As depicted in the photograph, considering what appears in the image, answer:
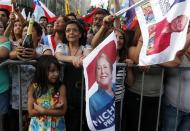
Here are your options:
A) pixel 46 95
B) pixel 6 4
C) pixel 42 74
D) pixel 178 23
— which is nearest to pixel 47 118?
pixel 46 95

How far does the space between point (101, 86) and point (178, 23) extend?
3.09 ft

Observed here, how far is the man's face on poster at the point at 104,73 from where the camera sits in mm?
3662

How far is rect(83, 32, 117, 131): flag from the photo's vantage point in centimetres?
362

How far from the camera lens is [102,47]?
3699 millimetres

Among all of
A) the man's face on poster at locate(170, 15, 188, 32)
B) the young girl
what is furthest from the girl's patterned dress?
the man's face on poster at locate(170, 15, 188, 32)

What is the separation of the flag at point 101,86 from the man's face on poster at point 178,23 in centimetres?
58

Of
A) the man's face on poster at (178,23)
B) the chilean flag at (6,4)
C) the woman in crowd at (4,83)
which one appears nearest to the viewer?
the man's face on poster at (178,23)

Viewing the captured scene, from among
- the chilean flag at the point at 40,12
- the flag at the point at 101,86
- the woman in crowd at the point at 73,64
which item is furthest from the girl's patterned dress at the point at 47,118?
the chilean flag at the point at 40,12

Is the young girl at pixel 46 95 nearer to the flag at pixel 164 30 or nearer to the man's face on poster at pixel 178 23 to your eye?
the flag at pixel 164 30

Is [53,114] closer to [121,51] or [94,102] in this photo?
[94,102]

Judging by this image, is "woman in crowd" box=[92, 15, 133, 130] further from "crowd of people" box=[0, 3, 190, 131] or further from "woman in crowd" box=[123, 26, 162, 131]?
"woman in crowd" box=[123, 26, 162, 131]

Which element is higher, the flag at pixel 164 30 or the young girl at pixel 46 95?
the flag at pixel 164 30

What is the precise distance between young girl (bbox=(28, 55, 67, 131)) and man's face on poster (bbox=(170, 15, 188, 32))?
1292 mm

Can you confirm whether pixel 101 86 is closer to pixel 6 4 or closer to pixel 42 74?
pixel 42 74
